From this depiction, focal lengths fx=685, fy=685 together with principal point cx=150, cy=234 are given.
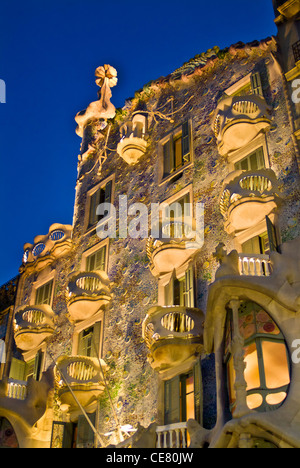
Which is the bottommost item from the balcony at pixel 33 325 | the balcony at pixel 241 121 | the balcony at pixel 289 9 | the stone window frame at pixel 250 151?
the balcony at pixel 33 325

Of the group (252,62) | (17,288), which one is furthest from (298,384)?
(17,288)

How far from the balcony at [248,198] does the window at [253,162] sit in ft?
3.36

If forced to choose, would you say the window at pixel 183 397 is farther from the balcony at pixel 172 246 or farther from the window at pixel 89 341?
the window at pixel 89 341

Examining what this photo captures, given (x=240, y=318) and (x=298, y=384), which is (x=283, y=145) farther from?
(x=298, y=384)

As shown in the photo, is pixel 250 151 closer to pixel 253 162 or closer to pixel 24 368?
pixel 253 162

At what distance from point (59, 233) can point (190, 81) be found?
782cm

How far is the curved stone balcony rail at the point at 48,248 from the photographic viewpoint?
2686 centimetres

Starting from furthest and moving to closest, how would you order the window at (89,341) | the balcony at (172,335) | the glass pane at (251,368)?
the window at (89,341), the balcony at (172,335), the glass pane at (251,368)

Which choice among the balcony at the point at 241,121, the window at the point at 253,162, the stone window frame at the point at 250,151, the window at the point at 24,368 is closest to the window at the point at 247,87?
the balcony at the point at 241,121

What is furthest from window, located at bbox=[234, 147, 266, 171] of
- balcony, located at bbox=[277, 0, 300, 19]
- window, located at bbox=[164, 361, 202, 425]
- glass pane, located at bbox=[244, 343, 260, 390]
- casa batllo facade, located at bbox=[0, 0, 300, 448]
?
glass pane, located at bbox=[244, 343, 260, 390]

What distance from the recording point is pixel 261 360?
14.9 m

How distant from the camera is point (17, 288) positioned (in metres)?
28.7

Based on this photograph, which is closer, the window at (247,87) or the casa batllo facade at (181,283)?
the casa batllo facade at (181,283)

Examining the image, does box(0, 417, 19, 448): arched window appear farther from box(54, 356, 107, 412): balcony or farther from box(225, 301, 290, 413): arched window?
box(225, 301, 290, 413): arched window
